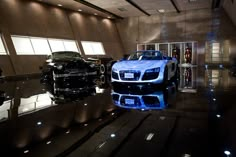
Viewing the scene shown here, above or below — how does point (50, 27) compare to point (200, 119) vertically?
above

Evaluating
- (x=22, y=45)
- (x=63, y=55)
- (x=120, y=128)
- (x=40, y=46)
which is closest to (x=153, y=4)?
(x=40, y=46)

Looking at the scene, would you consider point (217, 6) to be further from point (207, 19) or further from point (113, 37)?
point (113, 37)

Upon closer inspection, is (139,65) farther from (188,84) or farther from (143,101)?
(188,84)

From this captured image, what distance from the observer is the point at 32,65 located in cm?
1383

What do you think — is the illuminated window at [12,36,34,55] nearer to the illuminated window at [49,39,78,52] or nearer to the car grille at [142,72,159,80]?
the illuminated window at [49,39,78,52]

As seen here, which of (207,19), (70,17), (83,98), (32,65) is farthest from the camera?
(207,19)

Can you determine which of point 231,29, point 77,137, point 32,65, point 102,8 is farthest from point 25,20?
point 231,29

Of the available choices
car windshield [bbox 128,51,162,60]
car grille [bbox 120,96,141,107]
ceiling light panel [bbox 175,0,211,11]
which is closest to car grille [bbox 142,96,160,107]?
car grille [bbox 120,96,141,107]

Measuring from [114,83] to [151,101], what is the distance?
277 centimetres

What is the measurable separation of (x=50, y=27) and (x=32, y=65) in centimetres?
357

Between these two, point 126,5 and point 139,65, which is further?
point 126,5

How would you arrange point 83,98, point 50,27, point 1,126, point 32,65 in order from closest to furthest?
point 1,126
point 83,98
point 32,65
point 50,27

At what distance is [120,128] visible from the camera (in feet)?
10.00

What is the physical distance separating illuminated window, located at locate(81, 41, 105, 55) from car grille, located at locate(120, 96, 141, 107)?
47.8 feet
